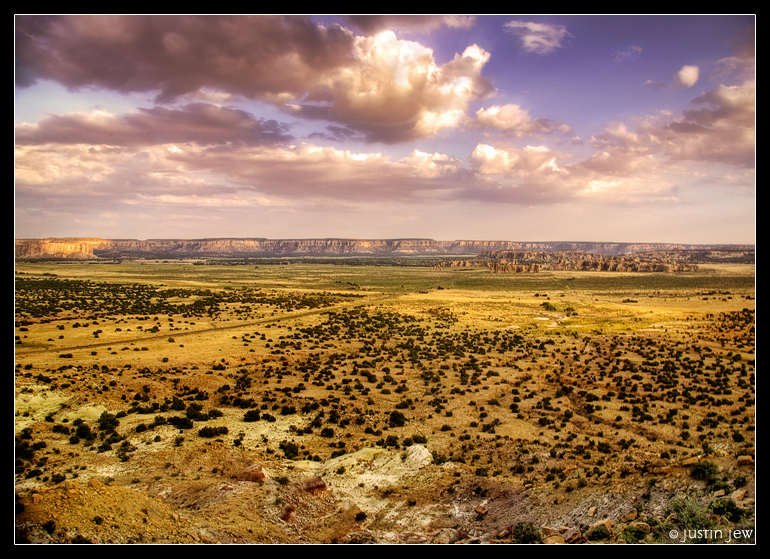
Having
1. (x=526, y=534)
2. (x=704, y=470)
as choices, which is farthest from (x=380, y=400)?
(x=704, y=470)

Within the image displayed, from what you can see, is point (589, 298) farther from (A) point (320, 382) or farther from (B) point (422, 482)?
(B) point (422, 482)

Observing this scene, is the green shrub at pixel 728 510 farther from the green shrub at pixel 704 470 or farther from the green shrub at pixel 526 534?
the green shrub at pixel 526 534

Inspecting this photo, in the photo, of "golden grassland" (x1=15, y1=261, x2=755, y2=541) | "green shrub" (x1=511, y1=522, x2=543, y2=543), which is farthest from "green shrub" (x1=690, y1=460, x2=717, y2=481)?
"green shrub" (x1=511, y1=522, x2=543, y2=543)

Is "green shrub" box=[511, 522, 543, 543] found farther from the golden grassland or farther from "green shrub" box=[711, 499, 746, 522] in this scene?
"green shrub" box=[711, 499, 746, 522]

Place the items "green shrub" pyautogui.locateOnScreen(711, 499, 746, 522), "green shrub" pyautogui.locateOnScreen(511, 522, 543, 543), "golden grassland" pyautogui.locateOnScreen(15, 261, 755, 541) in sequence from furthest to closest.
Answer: "golden grassland" pyautogui.locateOnScreen(15, 261, 755, 541), "green shrub" pyautogui.locateOnScreen(511, 522, 543, 543), "green shrub" pyautogui.locateOnScreen(711, 499, 746, 522)

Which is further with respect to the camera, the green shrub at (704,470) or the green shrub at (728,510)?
the green shrub at (704,470)

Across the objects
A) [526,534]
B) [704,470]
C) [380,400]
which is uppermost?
[704,470]

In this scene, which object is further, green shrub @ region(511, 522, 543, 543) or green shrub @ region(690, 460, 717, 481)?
green shrub @ region(690, 460, 717, 481)

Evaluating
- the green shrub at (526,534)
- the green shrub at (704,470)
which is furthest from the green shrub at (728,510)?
the green shrub at (526,534)

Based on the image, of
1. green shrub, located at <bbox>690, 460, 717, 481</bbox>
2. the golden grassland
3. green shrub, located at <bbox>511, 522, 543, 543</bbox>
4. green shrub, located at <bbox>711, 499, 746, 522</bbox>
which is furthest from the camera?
the golden grassland

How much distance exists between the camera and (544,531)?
1096 cm

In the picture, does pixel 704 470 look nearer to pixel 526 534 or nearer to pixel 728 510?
pixel 728 510

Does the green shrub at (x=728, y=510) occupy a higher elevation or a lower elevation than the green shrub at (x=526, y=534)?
higher

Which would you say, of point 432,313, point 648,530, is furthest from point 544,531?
point 432,313
